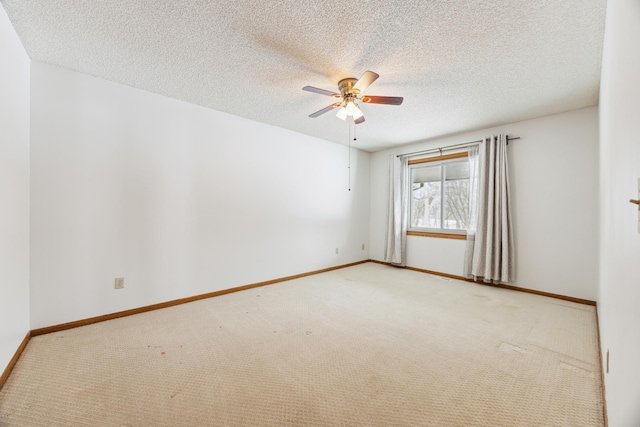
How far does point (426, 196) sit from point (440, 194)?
270 millimetres

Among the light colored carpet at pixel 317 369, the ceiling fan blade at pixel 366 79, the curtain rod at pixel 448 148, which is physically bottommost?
the light colored carpet at pixel 317 369

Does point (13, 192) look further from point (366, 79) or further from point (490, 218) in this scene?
point (490, 218)

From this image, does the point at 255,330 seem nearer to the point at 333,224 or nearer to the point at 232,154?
the point at 232,154

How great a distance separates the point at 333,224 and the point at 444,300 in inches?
88.5

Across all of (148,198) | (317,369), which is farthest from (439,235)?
(148,198)

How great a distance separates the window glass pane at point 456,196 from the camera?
4.30m

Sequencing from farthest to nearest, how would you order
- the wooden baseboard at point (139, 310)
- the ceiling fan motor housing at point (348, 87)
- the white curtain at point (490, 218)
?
the white curtain at point (490, 218) → the ceiling fan motor housing at point (348, 87) → the wooden baseboard at point (139, 310)

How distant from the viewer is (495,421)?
1370mm

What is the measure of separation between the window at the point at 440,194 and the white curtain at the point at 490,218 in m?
0.31

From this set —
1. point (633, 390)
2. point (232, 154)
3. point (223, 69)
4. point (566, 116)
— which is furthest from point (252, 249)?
point (566, 116)

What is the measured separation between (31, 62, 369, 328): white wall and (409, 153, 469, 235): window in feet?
6.93

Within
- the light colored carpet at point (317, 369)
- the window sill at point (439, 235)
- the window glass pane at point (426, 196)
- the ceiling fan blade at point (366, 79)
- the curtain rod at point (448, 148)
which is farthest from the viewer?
the window glass pane at point (426, 196)

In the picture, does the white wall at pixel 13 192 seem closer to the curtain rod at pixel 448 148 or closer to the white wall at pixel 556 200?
the curtain rod at pixel 448 148

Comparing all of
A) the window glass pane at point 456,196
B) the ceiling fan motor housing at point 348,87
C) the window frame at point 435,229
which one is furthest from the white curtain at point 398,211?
the ceiling fan motor housing at point 348,87
